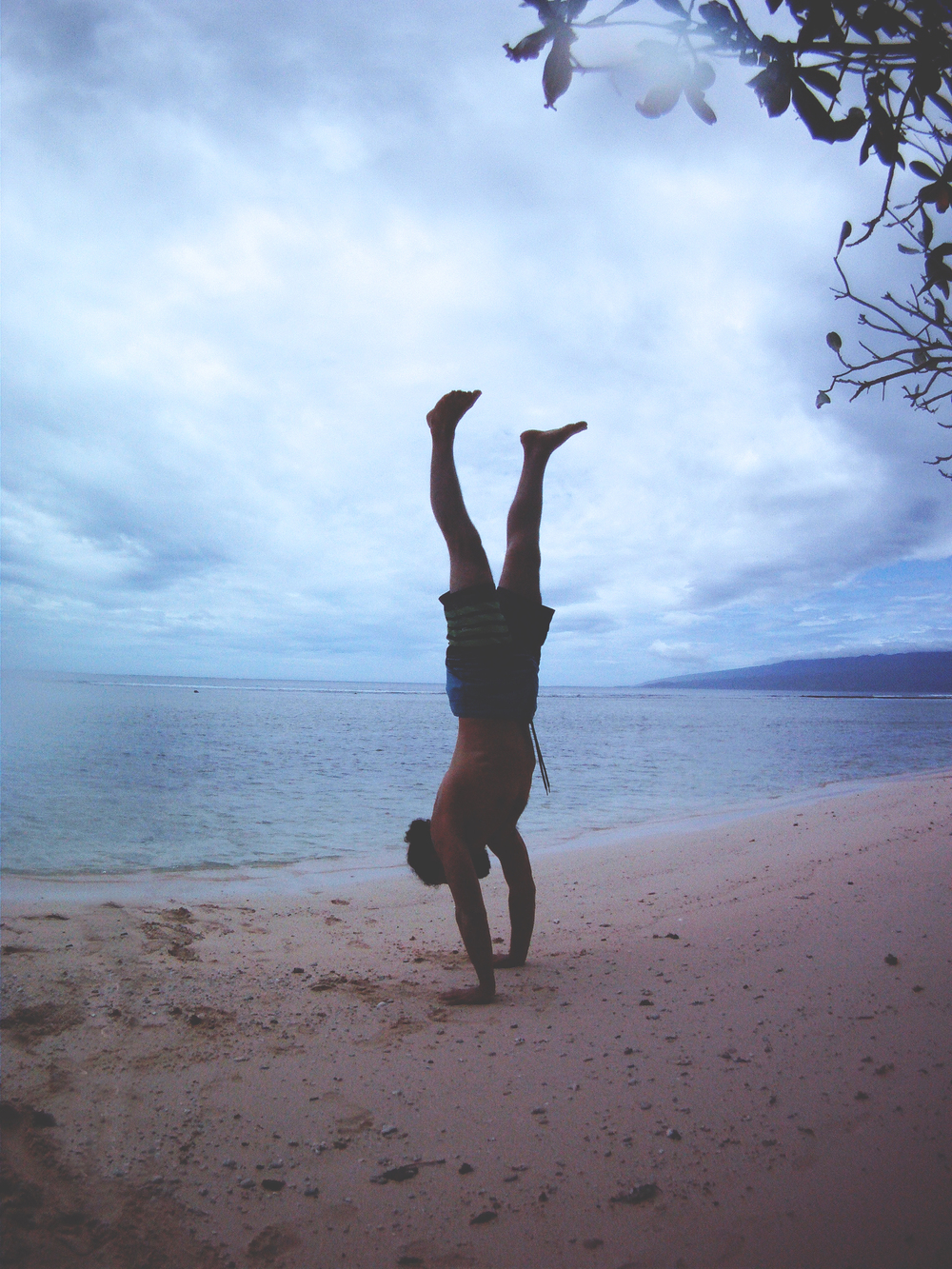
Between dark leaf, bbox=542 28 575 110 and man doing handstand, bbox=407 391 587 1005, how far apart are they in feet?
5.10

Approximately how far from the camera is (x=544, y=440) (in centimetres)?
347

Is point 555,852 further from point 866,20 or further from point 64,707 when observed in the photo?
point 64,707

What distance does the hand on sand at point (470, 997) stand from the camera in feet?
9.82

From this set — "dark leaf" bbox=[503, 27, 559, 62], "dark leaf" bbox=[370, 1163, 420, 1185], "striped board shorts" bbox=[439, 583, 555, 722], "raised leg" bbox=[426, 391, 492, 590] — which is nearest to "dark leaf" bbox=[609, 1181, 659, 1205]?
"dark leaf" bbox=[370, 1163, 420, 1185]

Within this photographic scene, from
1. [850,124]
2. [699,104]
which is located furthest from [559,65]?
[850,124]

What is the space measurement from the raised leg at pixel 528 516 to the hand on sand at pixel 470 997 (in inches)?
71.2

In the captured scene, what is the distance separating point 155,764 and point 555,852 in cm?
880

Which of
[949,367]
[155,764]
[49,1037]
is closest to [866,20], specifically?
[949,367]

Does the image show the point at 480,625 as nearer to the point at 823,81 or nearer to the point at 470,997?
the point at 470,997

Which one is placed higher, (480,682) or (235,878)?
(480,682)

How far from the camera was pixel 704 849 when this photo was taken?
679 cm

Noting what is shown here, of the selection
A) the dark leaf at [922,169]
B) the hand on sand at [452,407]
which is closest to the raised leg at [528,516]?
the hand on sand at [452,407]

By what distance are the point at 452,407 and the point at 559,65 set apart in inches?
62.6

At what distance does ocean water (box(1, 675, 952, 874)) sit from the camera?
7.29m
